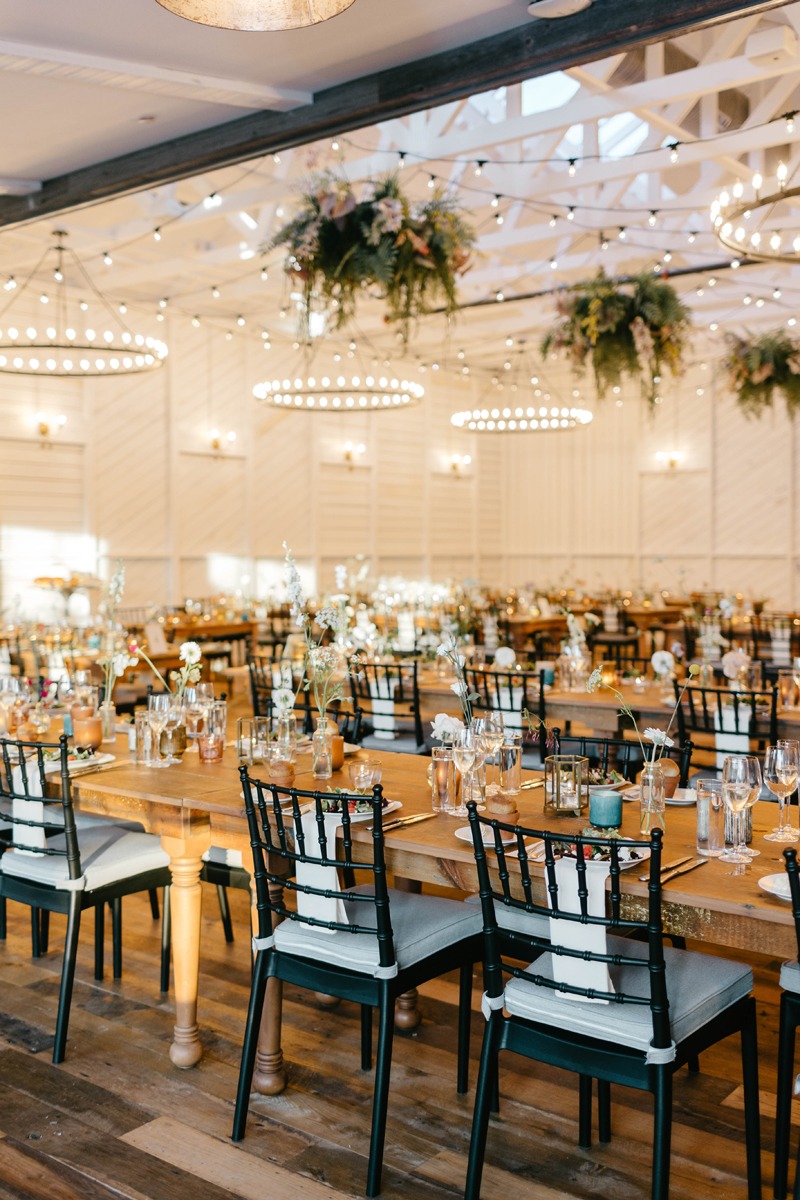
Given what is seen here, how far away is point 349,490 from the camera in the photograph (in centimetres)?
1630

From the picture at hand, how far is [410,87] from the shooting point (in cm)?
507

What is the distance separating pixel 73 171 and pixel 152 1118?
18.0 feet

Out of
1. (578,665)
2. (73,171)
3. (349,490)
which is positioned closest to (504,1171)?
(578,665)

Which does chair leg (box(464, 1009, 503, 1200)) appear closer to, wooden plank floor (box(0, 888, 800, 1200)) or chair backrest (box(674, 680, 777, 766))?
wooden plank floor (box(0, 888, 800, 1200))

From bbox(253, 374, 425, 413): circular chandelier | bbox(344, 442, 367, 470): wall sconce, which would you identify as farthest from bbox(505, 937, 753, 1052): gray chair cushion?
bbox(344, 442, 367, 470): wall sconce

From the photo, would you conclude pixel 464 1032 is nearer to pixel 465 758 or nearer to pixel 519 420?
pixel 465 758

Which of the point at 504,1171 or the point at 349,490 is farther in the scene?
the point at 349,490

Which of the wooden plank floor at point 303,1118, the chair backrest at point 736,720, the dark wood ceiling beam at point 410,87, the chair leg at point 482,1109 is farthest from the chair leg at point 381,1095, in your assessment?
the dark wood ceiling beam at point 410,87

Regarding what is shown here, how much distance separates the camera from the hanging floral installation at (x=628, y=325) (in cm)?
717

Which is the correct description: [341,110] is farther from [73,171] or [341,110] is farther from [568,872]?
[568,872]

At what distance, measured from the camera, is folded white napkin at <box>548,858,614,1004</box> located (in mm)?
2557

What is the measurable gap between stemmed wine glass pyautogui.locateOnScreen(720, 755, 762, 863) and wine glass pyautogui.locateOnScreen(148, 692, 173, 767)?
2.10 metres

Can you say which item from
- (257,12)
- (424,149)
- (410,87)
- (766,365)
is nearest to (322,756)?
(257,12)

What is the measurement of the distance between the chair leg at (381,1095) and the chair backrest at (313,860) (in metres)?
0.10
